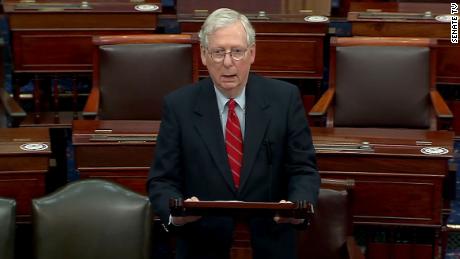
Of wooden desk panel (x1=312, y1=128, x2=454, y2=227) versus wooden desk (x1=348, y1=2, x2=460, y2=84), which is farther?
wooden desk (x1=348, y1=2, x2=460, y2=84)

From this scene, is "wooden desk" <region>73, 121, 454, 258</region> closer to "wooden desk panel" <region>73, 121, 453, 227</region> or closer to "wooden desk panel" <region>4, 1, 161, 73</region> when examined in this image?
"wooden desk panel" <region>73, 121, 453, 227</region>

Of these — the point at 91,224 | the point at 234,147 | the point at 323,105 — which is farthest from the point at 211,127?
the point at 323,105

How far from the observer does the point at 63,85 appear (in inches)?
78.2

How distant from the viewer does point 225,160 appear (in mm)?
943

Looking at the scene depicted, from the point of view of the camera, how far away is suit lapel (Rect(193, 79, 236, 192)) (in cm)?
94

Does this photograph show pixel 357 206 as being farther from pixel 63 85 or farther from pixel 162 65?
pixel 63 85

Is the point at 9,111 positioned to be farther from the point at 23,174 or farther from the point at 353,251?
the point at 353,251

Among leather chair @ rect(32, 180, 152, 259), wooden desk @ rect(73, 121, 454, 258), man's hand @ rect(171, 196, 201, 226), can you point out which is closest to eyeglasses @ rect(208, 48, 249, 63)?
man's hand @ rect(171, 196, 201, 226)

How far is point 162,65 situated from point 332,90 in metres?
0.30

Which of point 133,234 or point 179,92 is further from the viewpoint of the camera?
point 133,234

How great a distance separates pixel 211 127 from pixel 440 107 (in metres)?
0.74

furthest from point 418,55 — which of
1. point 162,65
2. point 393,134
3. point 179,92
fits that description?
point 179,92

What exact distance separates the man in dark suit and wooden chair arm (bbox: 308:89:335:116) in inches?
24.5

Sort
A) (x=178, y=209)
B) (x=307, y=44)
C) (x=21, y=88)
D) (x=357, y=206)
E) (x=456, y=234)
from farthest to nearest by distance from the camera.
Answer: (x=21, y=88), (x=307, y=44), (x=456, y=234), (x=357, y=206), (x=178, y=209)
